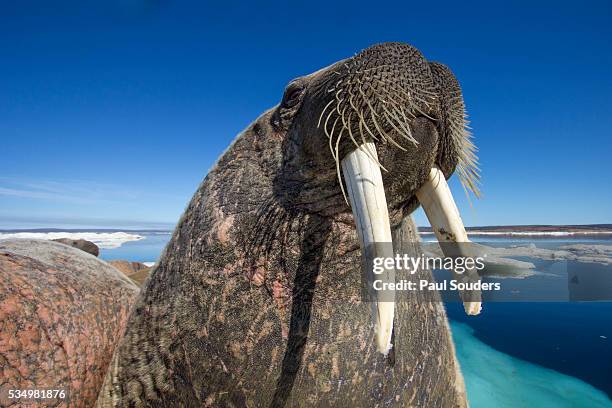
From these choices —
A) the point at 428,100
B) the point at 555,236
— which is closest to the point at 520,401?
the point at 428,100

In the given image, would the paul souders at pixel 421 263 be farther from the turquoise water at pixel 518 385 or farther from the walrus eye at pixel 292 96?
the turquoise water at pixel 518 385

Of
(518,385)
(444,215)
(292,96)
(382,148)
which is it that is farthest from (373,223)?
(518,385)

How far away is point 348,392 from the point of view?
5.39 ft

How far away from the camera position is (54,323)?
2.37m

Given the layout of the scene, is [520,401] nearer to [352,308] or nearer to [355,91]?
[352,308]

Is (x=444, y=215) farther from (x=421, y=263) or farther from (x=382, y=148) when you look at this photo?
(x=421, y=263)

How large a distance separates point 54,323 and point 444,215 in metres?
2.48

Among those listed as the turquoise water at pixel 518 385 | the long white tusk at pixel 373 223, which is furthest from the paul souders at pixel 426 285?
the turquoise water at pixel 518 385

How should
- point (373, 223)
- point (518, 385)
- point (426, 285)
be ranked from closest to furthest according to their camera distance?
point (373, 223)
point (426, 285)
point (518, 385)

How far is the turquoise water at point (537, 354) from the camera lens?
7.45m

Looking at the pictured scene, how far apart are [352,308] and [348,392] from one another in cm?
37

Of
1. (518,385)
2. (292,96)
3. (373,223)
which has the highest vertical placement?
(292,96)

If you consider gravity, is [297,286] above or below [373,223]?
below

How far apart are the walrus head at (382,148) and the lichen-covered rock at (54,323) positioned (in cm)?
180
